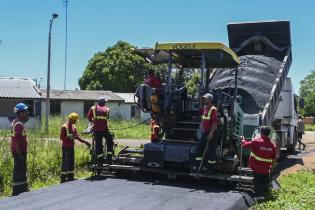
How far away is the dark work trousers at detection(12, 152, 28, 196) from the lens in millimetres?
8844

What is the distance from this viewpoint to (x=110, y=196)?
8133 mm

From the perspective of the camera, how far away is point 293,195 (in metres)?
→ 8.75

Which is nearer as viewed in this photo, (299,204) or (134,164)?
(299,204)

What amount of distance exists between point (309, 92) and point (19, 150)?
5882 cm

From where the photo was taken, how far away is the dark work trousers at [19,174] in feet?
29.0

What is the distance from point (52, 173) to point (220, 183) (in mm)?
3922

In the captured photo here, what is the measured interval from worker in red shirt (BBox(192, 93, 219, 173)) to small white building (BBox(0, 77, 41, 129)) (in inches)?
926

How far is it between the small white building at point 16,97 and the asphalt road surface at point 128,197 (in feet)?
76.4

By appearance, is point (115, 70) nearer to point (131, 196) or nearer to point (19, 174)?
point (19, 174)

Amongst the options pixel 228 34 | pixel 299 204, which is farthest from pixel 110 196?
pixel 228 34

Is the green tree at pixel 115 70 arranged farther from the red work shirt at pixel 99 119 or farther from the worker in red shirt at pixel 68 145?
the worker in red shirt at pixel 68 145

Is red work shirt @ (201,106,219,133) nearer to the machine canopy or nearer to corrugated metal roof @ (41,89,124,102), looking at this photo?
the machine canopy

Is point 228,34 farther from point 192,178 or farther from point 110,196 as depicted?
point 110,196

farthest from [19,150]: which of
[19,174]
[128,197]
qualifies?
[128,197]
